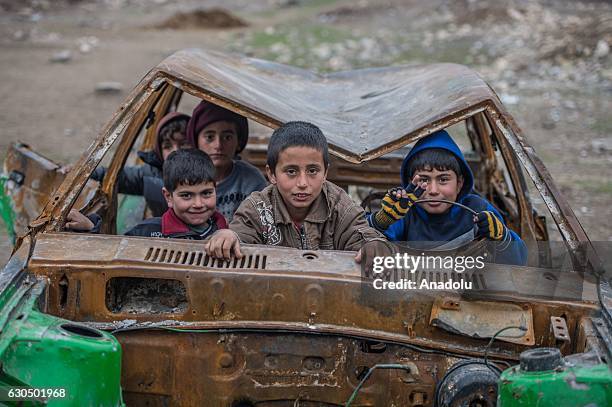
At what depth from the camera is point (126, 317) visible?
3.37m

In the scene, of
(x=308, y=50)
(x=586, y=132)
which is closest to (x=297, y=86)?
(x=586, y=132)

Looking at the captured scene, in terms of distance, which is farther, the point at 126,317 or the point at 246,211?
the point at 246,211

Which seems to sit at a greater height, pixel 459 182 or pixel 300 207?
pixel 459 182

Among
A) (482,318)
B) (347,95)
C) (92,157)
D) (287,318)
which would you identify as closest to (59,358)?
(287,318)

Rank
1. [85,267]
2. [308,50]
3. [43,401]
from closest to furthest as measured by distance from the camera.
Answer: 1. [43,401]
2. [85,267]
3. [308,50]

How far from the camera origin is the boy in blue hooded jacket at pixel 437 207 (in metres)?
3.78

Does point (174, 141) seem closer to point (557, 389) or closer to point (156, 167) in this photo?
point (156, 167)

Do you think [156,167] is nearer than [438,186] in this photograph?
No

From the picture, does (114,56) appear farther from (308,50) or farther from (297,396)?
(297,396)

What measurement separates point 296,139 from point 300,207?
325 millimetres

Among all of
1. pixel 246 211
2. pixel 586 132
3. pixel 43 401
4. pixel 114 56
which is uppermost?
pixel 114 56

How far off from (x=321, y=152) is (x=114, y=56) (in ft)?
48.4

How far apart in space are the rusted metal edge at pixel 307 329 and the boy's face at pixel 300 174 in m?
0.73

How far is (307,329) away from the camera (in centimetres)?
330
